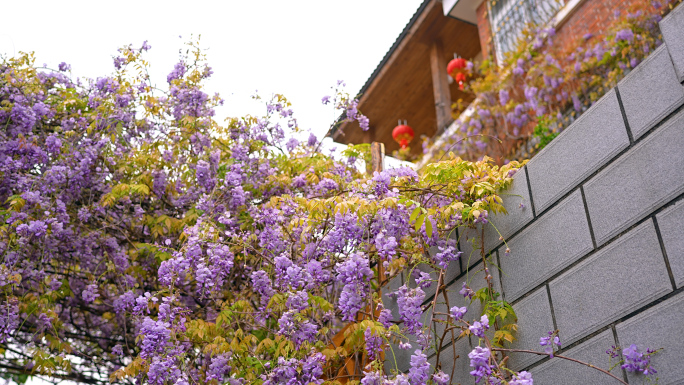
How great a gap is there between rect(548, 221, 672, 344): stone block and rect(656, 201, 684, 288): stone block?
3 cm

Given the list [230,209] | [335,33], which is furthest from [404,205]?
[335,33]

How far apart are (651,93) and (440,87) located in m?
6.88

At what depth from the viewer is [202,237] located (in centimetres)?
319

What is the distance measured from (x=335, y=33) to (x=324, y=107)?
40.3 ft

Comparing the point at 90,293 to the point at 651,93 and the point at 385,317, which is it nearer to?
the point at 385,317

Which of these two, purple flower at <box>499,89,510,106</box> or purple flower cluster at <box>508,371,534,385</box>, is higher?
purple flower at <box>499,89,510,106</box>

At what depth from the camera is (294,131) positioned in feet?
14.8

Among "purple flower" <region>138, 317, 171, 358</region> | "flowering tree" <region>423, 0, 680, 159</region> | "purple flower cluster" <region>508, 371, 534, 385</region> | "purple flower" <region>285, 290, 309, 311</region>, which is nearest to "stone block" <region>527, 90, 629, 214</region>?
"purple flower cluster" <region>508, 371, 534, 385</region>

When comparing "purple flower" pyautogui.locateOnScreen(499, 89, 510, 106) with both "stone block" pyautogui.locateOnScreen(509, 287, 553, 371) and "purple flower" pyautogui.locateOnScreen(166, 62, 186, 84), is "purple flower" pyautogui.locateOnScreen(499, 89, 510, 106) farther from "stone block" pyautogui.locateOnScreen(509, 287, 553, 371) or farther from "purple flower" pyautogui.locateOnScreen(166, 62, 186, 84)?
"stone block" pyautogui.locateOnScreen(509, 287, 553, 371)

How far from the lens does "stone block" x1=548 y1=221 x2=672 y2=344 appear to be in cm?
194

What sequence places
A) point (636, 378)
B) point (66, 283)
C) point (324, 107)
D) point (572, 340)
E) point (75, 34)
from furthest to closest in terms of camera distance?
point (75, 34), point (324, 107), point (66, 283), point (572, 340), point (636, 378)

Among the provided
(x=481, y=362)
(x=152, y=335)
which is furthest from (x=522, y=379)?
(x=152, y=335)

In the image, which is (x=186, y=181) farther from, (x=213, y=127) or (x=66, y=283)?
(x=66, y=283)

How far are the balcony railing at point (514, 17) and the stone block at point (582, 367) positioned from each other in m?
5.85
